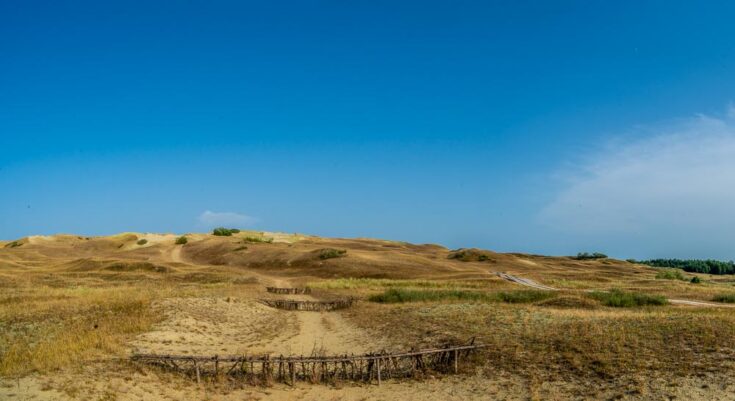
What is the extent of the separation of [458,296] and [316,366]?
79.8 ft

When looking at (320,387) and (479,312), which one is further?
(479,312)

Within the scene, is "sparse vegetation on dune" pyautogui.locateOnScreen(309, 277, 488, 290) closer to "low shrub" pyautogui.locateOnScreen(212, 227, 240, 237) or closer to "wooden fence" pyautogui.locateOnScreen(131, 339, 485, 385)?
"wooden fence" pyautogui.locateOnScreen(131, 339, 485, 385)

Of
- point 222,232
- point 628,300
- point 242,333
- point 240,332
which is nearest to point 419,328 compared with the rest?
point 242,333

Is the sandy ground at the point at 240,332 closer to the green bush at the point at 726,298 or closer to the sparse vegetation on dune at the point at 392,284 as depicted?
the sparse vegetation on dune at the point at 392,284

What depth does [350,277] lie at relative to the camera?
65.7 m

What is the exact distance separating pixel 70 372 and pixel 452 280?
49123 mm

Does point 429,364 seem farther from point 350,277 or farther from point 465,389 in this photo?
point 350,277

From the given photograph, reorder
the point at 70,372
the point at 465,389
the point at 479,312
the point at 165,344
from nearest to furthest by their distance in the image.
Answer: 1. the point at 70,372
2. the point at 465,389
3. the point at 165,344
4. the point at 479,312

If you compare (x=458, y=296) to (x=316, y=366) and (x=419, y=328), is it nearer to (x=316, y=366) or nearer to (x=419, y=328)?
(x=419, y=328)

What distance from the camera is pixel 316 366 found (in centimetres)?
2009

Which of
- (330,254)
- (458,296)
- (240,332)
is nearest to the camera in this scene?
(240,332)

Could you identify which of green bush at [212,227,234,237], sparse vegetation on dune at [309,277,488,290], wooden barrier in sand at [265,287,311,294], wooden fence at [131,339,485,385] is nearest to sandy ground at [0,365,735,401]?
wooden fence at [131,339,485,385]

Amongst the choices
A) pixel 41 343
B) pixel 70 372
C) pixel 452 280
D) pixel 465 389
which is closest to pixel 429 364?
pixel 465 389

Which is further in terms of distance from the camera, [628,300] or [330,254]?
[330,254]
